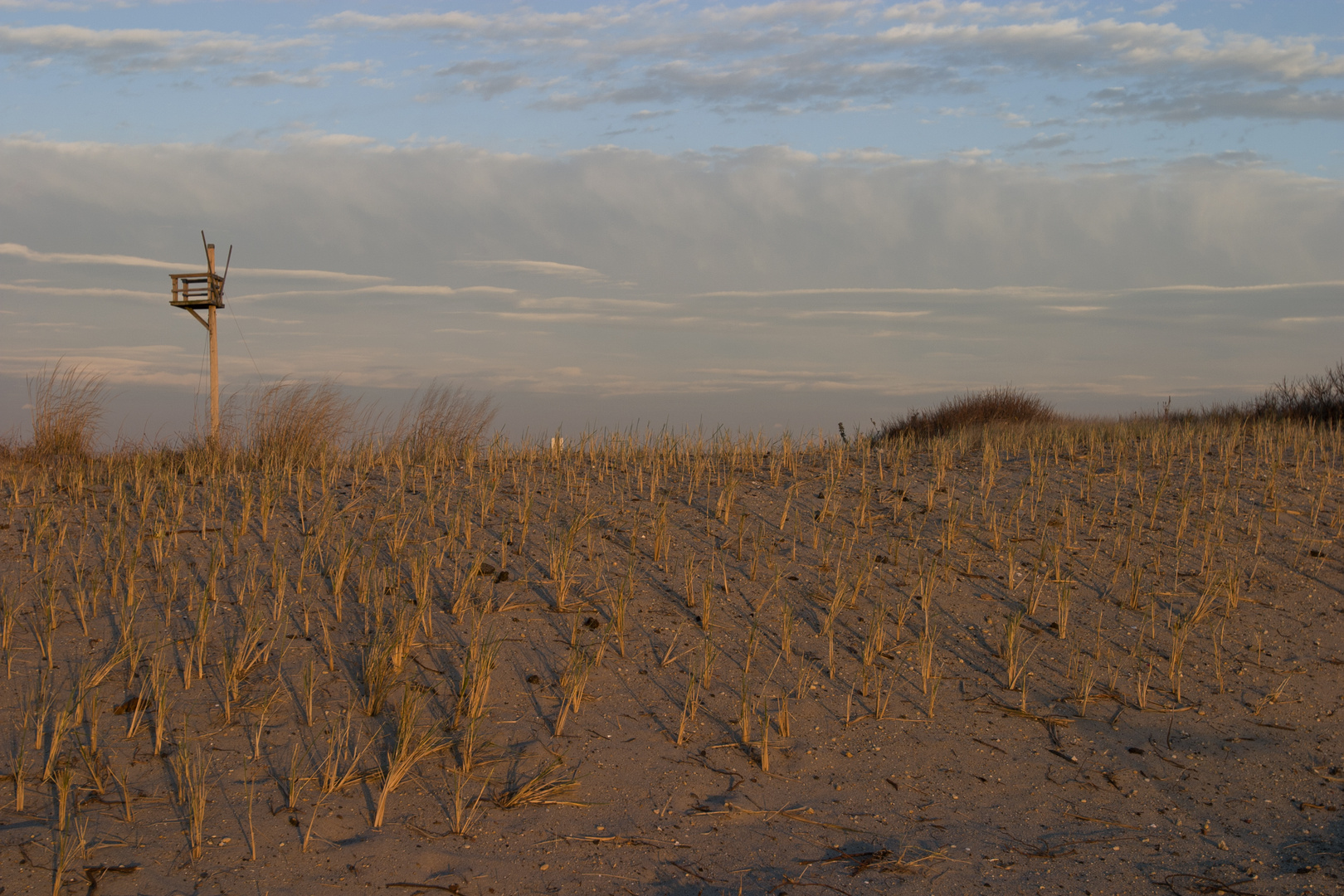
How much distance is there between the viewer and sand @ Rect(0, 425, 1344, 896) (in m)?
3.90

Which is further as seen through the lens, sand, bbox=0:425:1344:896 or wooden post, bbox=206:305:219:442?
wooden post, bbox=206:305:219:442

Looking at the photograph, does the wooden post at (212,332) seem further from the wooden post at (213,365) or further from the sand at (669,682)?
the sand at (669,682)

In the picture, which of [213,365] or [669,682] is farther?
[213,365]

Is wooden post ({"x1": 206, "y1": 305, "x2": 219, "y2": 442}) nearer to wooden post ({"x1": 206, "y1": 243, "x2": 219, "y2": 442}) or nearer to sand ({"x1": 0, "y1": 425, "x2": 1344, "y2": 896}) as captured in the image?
wooden post ({"x1": 206, "y1": 243, "x2": 219, "y2": 442})

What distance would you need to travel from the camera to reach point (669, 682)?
5383 millimetres

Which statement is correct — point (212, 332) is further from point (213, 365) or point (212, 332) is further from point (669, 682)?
point (669, 682)

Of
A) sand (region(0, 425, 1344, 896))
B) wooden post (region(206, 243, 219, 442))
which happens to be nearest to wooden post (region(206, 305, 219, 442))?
wooden post (region(206, 243, 219, 442))

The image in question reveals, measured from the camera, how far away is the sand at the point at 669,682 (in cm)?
390

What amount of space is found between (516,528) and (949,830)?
3.99 m

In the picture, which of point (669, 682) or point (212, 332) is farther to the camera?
point (212, 332)

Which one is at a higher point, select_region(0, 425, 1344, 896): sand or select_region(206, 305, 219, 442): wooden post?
select_region(206, 305, 219, 442): wooden post

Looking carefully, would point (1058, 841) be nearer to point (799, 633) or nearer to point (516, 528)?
point (799, 633)

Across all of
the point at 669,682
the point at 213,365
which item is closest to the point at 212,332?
the point at 213,365

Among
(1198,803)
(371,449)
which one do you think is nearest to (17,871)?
(1198,803)
